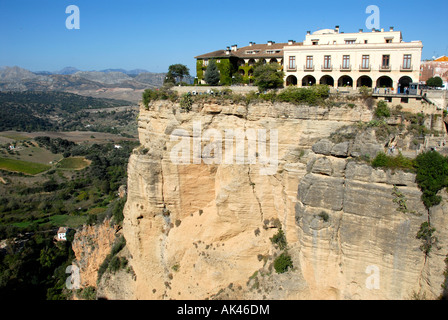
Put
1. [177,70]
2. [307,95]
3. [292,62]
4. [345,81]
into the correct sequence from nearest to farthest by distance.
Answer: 1. [307,95]
2. [345,81]
3. [292,62]
4. [177,70]

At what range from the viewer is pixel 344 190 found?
1641 centimetres

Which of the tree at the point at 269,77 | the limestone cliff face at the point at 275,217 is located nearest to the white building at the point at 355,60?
the tree at the point at 269,77

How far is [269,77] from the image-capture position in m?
21.7

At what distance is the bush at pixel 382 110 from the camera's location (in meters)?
17.6

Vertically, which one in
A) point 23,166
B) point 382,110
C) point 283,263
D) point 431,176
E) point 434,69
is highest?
point 434,69

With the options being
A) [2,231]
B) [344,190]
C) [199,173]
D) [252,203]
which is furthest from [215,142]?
[2,231]

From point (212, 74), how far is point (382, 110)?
12636mm

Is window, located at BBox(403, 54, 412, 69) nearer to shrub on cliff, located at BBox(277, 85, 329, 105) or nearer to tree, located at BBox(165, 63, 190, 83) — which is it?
shrub on cliff, located at BBox(277, 85, 329, 105)

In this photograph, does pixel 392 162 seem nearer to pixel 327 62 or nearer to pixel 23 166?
pixel 327 62

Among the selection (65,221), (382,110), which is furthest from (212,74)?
(65,221)

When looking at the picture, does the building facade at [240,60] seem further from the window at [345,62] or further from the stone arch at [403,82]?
the stone arch at [403,82]

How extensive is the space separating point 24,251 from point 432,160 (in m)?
39.4

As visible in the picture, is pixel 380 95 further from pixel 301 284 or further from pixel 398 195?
pixel 301 284

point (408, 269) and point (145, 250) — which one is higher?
point (408, 269)
